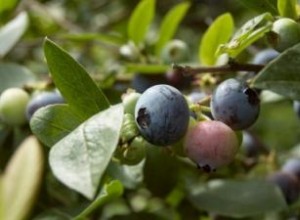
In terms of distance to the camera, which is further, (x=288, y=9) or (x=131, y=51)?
(x=131, y=51)

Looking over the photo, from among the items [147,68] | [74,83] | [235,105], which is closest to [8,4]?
[147,68]

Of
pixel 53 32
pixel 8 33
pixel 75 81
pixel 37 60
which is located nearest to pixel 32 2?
pixel 53 32

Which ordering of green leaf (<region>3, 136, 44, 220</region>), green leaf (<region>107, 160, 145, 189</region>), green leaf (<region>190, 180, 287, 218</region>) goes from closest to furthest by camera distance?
1. green leaf (<region>3, 136, 44, 220</region>)
2. green leaf (<region>107, 160, 145, 189</region>)
3. green leaf (<region>190, 180, 287, 218</region>)

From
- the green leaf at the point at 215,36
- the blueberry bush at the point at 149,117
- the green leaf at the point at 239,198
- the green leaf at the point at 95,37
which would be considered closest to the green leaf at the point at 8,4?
the blueberry bush at the point at 149,117

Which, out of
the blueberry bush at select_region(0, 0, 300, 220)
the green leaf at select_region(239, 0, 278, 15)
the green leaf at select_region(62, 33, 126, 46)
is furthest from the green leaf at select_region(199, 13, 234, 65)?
the green leaf at select_region(62, 33, 126, 46)

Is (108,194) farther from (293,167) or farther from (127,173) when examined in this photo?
(293,167)

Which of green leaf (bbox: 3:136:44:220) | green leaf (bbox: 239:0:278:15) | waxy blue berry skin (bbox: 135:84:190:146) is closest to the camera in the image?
green leaf (bbox: 3:136:44:220)

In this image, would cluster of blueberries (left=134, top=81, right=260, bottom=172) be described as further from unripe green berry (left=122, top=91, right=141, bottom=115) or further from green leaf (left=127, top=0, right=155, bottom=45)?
green leaf (left=127, top=0, right=155, bottom=45)
